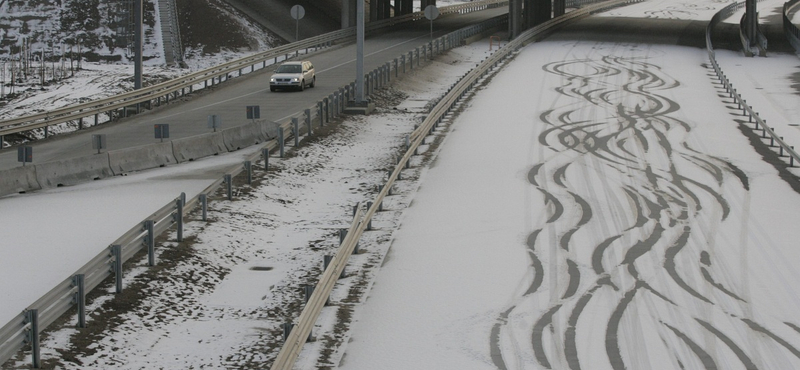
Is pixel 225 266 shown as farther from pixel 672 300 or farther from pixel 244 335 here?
pixel 672 300

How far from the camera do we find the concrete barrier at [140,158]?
2486 cm

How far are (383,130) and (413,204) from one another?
37.7 feet

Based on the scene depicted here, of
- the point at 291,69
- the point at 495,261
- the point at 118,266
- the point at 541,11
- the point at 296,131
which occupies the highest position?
the point at 541,11

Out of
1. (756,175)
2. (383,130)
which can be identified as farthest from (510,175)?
(383,130)

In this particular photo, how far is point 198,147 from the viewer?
27.6m

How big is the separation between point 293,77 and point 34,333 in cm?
3027

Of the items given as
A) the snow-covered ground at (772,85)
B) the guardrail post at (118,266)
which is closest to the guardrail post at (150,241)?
the guardrail post at (118,266)

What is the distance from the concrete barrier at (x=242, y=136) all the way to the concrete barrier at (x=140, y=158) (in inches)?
99.1

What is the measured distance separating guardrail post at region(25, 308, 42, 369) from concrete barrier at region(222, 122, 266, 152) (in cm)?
1719

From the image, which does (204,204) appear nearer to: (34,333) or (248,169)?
(248,169)

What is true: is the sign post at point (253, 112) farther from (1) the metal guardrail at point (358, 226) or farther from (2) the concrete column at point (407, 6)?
(2) the concrete column at point (407, 6)

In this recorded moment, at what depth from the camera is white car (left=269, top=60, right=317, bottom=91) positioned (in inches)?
1623

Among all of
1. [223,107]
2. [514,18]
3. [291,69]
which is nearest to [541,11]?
[514,18]

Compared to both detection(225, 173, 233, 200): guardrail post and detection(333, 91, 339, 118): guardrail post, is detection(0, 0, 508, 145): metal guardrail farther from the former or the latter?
detection(225, 173, 233, 200): guardrail post
